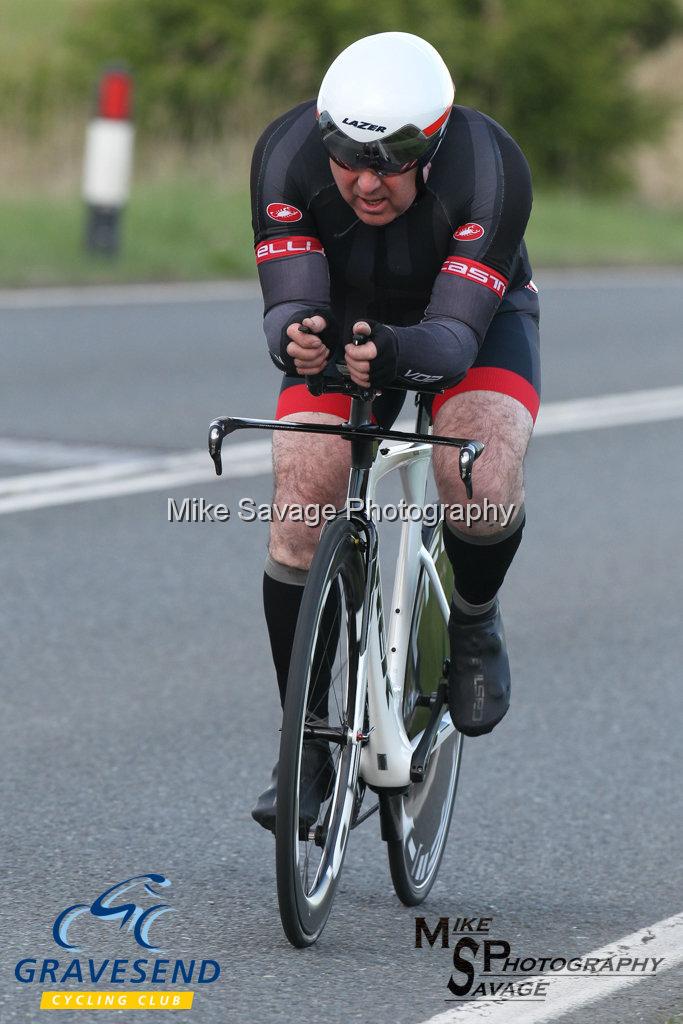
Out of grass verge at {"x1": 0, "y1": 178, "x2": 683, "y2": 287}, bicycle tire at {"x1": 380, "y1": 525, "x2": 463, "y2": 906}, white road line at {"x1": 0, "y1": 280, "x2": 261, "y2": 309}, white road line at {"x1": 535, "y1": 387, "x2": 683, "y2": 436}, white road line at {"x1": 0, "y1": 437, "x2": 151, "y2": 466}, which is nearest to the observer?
bicycle tire at {"x1": 380, "y1": 525, "x2": 463, "y2": 906}

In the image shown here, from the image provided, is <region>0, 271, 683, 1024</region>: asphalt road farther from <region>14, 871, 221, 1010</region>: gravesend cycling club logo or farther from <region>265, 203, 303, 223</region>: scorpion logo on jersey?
<region>265, 203, 303, 223</region>: scorpion logo on jersey

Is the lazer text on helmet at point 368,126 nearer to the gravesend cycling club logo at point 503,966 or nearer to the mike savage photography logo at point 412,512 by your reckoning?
the mike savage photography logo at point 412,512

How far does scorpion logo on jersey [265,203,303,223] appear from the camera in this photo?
3.75 meters

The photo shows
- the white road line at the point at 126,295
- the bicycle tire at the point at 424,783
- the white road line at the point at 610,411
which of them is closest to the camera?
the bicycle tire at the point at 424,783

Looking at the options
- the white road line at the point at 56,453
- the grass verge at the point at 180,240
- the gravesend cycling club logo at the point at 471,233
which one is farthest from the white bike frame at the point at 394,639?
the grass verge at the point at 180,240

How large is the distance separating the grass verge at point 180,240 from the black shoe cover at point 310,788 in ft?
34.3

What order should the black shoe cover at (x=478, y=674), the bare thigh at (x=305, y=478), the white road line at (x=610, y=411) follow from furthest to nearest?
the white road line at (x=610, y=411) < the black shoe cover at (x=478, y=674) < the bare thigh at (x=305, y=478)

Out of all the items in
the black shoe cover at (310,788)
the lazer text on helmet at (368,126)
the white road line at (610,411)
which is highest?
the lazer text on helmet at (368,126)

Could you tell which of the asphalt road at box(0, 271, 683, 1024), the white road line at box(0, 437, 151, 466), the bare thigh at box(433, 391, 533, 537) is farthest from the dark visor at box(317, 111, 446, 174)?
the white road line at box(0, 437, 151, 466)

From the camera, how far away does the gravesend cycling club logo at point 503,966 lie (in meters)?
3.58

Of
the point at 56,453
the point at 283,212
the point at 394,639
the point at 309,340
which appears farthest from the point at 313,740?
the point at 56,453

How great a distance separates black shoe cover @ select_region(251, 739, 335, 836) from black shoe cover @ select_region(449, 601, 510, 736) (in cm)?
49

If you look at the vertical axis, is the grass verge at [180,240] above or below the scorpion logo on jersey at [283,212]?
below

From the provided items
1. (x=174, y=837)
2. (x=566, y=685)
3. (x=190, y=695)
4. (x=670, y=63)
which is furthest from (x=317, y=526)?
(x=670, y=63)
